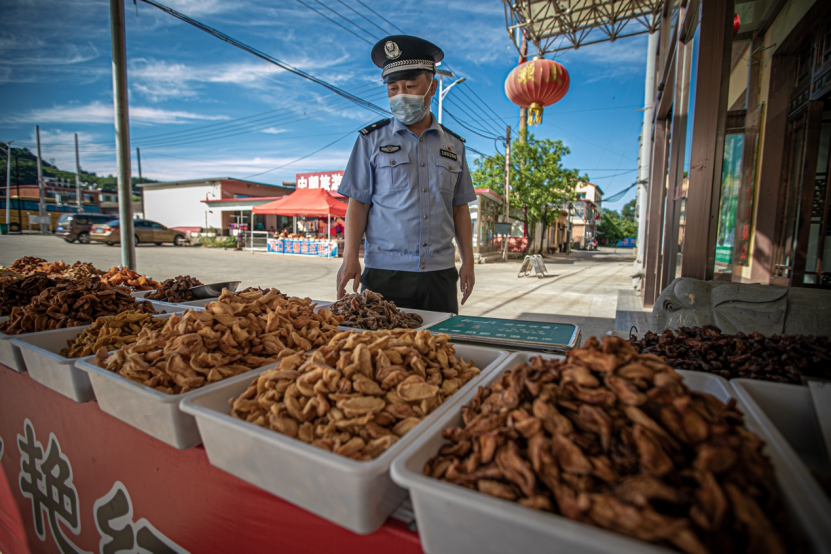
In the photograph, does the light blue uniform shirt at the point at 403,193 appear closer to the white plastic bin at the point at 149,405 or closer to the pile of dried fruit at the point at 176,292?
the pile of dried fruit at the point at 176,292

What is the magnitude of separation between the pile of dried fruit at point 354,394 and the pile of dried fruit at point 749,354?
75 cm

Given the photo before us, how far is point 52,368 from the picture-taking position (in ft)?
4.11

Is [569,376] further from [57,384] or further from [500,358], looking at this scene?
[57,384]

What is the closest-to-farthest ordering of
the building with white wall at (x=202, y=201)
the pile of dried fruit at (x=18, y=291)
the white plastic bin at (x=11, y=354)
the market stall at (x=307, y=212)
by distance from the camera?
the white plastic bin at (x=11, y=354)
the pile of dried fruit at (x=18, y=291)
the market stall at (x=307, y=212)
the building with white wall at (x=202, y=201)

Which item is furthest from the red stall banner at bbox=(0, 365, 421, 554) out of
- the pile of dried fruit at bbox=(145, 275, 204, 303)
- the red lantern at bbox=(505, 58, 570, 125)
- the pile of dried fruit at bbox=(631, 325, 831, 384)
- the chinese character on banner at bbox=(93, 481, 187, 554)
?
the red lantern at bbox=(505, 58, 570, 125)

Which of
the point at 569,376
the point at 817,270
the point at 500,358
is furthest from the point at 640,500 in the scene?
the point at 817,270

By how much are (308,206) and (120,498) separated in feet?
53.8

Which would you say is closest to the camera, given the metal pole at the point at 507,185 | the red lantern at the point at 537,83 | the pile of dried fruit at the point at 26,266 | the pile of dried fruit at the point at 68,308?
the pile of dried fruit at the point at 68,308

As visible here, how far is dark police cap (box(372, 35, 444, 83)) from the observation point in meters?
2.06

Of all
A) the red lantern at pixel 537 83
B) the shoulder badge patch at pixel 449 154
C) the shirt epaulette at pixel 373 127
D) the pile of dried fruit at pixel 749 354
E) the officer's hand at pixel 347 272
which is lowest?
the pile of dried fruit at pixel 749 354

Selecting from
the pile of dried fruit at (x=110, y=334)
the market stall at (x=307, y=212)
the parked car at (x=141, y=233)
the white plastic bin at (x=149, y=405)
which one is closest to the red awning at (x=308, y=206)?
the market stall at (x=307, y=212)

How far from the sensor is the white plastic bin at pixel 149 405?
35.7 inches

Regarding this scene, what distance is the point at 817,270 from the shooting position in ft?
10.8

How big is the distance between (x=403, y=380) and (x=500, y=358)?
16.5 inches
